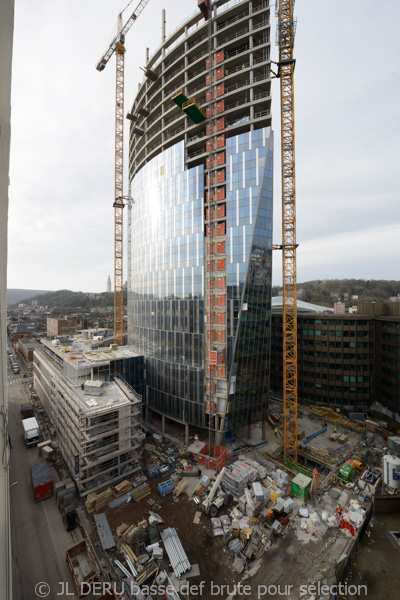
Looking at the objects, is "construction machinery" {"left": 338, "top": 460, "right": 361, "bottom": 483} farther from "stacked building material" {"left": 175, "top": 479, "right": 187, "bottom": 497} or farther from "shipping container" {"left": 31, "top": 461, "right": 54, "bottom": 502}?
"shipping container" {"left": 31, "top": 461, "right": 54, "bottom": 502}

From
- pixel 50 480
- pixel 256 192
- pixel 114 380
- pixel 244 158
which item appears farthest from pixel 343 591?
pixel 244 158

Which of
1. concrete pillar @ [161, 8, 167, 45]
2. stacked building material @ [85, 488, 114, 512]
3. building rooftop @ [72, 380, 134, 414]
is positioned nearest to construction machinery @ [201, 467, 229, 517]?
stacked building material @ [85, 488, 114, 512]

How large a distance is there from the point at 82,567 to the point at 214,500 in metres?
13.4

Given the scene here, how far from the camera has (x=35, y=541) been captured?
24.7 meters

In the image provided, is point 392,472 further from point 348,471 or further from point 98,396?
point 98,396

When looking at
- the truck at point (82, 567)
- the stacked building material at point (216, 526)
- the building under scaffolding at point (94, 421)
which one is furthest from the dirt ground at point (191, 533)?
the building under scaffolding at point (94, 421)

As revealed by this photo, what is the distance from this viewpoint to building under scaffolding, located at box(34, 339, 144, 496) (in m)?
30.1

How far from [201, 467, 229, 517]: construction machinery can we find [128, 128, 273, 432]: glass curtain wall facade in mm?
9845

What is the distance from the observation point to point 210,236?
40.8 metres

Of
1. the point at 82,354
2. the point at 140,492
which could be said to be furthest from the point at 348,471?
the point at 82,354

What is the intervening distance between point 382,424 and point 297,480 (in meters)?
27.5

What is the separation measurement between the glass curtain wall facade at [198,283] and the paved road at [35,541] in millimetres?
20875

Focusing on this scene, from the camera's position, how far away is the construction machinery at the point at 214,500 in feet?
88.4

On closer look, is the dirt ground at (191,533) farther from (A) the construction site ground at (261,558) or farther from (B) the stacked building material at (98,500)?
(B) the stacked building material at (98,500)
